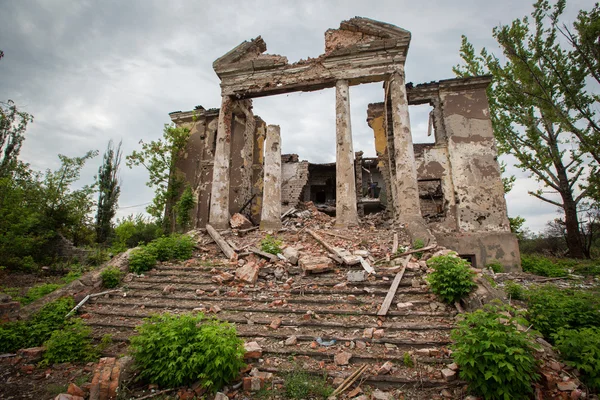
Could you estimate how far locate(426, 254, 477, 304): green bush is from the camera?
15.4ft

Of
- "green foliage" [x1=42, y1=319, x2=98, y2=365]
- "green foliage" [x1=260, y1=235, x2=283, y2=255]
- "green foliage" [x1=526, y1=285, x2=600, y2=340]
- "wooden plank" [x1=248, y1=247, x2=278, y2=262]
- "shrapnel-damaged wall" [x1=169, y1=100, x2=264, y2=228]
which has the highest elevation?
"shrapnel-damaged wall" [x1=169, y1=100, x2=264, y2=228]

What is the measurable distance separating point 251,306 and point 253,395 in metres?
2.14

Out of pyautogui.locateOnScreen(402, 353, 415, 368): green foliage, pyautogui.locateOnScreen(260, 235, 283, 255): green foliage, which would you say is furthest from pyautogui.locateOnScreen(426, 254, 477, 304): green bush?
pyautogui.locateOnScreen(260, 235, 283, 255): green foliage

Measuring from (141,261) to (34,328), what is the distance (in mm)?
2686

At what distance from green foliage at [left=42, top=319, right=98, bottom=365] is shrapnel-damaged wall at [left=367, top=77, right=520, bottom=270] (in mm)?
10575

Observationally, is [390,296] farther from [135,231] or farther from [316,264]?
[135,231]

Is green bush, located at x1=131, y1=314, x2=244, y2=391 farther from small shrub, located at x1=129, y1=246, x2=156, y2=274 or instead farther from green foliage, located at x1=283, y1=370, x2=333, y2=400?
small shrub, located at x1=129, y1=246, x2=156, y2=274

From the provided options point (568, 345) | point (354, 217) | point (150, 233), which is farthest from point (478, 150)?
point (150, 233)

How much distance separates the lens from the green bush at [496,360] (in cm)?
271

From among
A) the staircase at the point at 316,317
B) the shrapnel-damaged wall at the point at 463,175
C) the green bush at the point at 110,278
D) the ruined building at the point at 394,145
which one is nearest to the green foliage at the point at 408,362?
the staircase at the point at 316,317

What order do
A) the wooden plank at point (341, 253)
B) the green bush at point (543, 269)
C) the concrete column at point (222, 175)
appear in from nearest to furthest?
the wooden plank at point (341, 253) < the green bush at point (543, 269) < the concrete column at point (222, 175)

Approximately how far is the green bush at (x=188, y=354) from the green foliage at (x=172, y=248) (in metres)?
4.74

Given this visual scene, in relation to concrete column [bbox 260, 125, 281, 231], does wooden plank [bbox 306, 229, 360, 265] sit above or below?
below

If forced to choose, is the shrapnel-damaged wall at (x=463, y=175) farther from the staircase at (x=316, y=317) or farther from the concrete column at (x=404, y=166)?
the staircase at (x=316, y=317)
